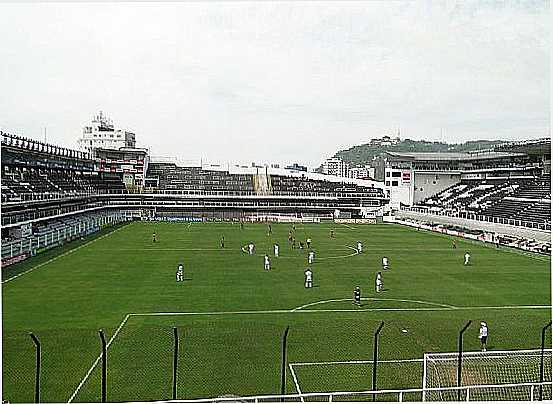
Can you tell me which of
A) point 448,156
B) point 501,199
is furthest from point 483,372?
point 448,156

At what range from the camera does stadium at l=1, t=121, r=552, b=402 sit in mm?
8523

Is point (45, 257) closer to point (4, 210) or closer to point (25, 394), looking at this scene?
point (4, 210)

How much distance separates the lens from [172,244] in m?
Result: 28.5

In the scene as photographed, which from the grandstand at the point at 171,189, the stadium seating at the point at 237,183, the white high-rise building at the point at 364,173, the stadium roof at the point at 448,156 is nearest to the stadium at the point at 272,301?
the grandstand at the point at 171,189

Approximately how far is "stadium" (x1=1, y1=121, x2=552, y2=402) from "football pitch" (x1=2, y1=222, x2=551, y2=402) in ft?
0.17

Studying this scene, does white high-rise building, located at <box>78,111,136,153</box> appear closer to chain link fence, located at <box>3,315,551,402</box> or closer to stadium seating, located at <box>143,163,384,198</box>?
stadium seating, located at <box>143,163,384,198</box>

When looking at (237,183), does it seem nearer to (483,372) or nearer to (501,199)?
(501,199)

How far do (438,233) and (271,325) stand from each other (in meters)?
26.1

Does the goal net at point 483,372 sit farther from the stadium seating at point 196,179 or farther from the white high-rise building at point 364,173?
the white high-rise building at point 364,173

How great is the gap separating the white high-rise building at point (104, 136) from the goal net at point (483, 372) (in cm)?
6549

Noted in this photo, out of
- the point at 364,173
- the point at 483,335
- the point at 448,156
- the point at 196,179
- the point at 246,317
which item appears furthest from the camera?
the point at 364,173

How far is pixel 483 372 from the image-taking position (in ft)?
27.6

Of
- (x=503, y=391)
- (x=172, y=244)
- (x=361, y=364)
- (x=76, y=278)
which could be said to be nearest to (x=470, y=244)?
(x=172, y=244)

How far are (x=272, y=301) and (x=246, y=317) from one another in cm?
190
